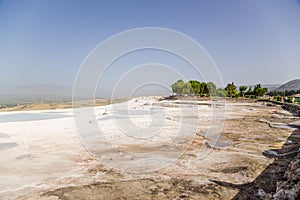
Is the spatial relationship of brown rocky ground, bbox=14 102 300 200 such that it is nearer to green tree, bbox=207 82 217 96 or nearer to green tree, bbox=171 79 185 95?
green tree, bbox=171 79 185 95

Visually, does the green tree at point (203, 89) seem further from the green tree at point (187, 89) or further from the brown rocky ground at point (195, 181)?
the brown rocky ground at point (195, 181)

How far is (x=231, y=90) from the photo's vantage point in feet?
168

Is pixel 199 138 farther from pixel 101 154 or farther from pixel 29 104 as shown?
pixel 29 104

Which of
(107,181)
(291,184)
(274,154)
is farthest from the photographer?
(274,154)

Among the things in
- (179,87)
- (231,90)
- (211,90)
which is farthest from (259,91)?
(179,87)

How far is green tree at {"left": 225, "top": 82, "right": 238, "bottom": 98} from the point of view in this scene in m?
50.6

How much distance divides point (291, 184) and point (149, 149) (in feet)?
13.1

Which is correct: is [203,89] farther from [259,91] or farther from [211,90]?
[259,91]

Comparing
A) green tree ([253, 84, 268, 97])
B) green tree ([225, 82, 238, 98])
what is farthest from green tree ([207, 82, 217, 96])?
green tree ([253, 84, 268, 97])

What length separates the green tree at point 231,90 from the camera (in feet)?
166

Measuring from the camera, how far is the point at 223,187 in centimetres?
401

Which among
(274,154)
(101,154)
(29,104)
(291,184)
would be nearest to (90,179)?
(101,154)

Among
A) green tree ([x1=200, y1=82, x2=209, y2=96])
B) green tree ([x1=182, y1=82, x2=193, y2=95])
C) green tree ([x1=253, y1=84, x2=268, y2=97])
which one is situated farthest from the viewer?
green tree ([x1=200, y1=82, x2=209, y2=96])

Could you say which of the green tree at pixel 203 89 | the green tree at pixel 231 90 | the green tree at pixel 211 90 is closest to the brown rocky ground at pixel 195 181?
the green tree at pixel 231 90
